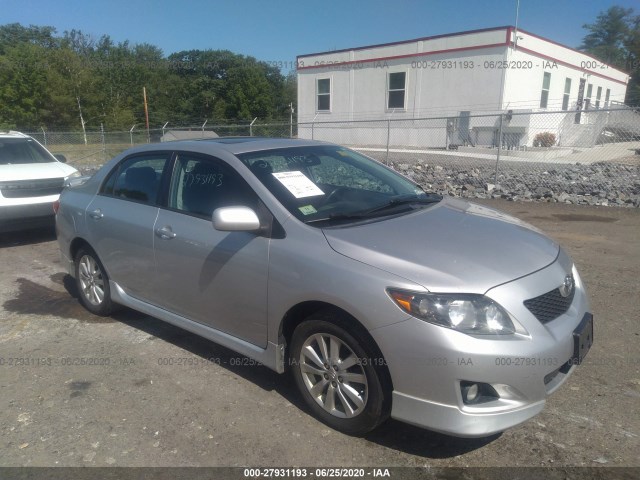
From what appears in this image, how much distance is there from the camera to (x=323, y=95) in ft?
81.7

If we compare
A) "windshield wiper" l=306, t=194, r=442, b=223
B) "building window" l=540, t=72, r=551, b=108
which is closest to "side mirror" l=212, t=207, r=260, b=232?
"windshield wiper" l=306, t=194, r=442, b=223

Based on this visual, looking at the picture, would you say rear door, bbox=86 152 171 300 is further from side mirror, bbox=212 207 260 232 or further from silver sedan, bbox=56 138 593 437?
side mirror, bbox=212 207 260 232

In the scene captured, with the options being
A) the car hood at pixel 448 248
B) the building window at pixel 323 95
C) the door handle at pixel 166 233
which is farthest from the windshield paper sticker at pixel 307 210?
the building window at pixel 323 95

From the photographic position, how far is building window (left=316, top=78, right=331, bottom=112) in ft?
81.1

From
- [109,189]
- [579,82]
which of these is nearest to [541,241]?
[109,189]

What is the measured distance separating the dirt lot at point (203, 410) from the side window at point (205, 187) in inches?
50.0

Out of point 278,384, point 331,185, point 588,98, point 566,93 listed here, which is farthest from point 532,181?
point 588,98

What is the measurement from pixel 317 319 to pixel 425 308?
69 centimetres

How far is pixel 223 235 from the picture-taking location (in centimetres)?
338

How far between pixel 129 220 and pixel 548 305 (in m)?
3.24

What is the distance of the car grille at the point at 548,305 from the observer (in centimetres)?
263

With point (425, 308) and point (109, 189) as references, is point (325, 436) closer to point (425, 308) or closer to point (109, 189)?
point (425, 308)

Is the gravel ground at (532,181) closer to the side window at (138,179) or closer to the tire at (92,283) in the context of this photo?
the side window at (138,179)

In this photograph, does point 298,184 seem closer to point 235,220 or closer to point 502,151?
point 235,220
